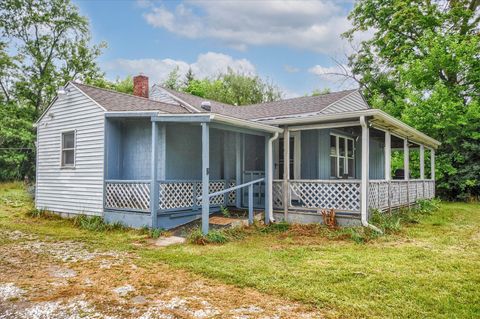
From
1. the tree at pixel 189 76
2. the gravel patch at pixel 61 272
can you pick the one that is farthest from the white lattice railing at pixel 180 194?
the tree at pixel 189 76

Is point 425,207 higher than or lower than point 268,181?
lower

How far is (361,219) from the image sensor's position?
26.4ft

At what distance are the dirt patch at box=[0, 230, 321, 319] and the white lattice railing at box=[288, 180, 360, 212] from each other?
4.62m

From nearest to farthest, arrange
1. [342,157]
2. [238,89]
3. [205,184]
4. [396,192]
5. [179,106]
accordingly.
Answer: [205,184] → [396,192] → [342,157] → [179,106] → [238,89]

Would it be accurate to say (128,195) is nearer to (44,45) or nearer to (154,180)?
(154,180)

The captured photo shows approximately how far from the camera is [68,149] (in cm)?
1062

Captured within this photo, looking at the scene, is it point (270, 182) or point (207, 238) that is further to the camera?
point (270, 182)

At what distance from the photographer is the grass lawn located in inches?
154

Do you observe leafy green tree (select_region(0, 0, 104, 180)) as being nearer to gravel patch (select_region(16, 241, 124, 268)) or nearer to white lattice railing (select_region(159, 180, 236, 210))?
gravel patch (select_region(16, 241, 124, 268))

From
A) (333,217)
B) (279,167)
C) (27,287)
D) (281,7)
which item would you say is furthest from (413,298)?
(281,7)

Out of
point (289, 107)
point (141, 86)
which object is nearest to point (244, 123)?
point (289, 107)

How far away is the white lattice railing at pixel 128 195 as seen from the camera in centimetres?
848

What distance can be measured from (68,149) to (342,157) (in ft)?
29.3

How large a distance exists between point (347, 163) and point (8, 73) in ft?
80.0
